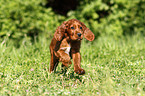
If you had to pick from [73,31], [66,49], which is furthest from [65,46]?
[73,31]

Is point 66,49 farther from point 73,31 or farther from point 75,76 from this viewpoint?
point 75,76

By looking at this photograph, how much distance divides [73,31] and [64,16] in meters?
6.90

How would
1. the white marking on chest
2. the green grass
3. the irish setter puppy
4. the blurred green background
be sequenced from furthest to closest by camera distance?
the blurred green background, the white marking on chest, the irish setter puppy, the green grass

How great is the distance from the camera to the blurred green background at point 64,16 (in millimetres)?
9047

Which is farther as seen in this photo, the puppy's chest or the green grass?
the puppy's chest

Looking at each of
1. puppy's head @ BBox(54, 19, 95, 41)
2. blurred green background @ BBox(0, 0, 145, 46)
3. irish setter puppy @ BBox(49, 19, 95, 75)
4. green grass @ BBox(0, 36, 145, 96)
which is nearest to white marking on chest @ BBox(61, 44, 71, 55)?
irish setter puppy @ BBox(49, 19, 95, 75)

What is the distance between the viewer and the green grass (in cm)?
384

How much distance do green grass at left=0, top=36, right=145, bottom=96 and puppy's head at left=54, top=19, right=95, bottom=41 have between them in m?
0.78

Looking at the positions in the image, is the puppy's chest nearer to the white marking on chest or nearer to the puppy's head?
the white marking on chest

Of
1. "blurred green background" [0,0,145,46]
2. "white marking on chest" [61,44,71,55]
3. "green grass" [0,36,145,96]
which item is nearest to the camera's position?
"green grass" [0,36,145,96]

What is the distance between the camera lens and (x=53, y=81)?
4348mm

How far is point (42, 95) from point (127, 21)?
7.60 m

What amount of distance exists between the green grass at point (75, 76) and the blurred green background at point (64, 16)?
9.78 feet

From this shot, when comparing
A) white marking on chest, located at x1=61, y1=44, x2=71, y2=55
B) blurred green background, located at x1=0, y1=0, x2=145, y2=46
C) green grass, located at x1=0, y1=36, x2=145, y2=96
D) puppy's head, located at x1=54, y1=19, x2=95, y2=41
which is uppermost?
blurred green background, located at x1=0, y1=0, x2=145, y2=46
